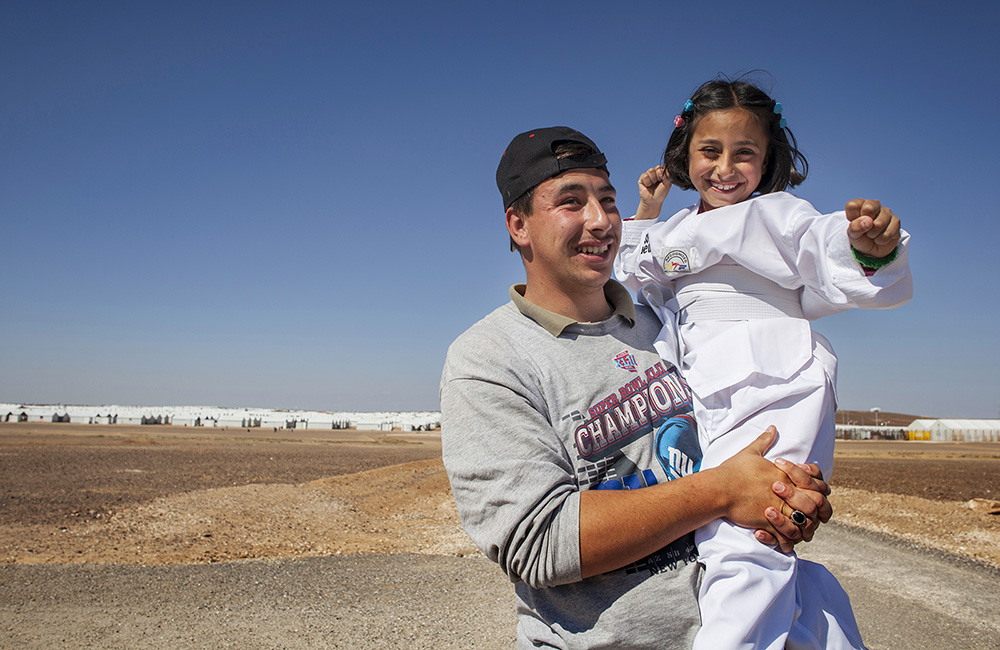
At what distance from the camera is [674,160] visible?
119 inches

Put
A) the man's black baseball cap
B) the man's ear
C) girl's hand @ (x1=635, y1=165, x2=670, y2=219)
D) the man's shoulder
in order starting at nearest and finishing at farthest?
the man's shoulder, the man's black baseball cap, the man's ear, girl's hand @ (x1=635, y1=165, x2=670, y2=219)

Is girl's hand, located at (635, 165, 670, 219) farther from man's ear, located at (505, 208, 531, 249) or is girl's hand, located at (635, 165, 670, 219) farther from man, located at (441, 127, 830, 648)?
man's ear, located at (505, 208, 531, 249)

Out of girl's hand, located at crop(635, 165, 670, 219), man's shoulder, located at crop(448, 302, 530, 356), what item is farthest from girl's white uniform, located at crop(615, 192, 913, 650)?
man's shoulder, located at crop(448, 302, 530, 356)

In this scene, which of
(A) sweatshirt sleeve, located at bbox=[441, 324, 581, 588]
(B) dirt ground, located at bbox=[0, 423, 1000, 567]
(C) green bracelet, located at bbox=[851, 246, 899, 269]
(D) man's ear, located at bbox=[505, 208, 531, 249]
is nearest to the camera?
(A) sweatshirt sleeve, located at bbox=[441, 324, 581, 588]

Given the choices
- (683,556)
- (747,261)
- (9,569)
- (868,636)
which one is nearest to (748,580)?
(683,556)

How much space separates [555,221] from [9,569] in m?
10.9

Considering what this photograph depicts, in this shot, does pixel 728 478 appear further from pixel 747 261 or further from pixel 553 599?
pixel 747 261

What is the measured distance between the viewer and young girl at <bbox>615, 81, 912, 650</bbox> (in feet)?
6.07

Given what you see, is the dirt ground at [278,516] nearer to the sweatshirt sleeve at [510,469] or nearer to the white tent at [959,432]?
the sweatshirt sleeve at [510,469]

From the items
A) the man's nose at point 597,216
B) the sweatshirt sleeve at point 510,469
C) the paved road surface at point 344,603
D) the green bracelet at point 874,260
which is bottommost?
the paved road surface at point 344,603

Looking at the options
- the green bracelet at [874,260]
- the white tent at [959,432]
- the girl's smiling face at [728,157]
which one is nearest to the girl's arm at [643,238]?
the girl's smiling face at [728,157]

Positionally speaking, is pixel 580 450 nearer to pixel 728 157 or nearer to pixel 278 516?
pixel 728 157

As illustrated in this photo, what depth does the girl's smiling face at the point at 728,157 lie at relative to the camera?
2.69m

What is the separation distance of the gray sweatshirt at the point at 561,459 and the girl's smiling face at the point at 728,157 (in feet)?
2.85
